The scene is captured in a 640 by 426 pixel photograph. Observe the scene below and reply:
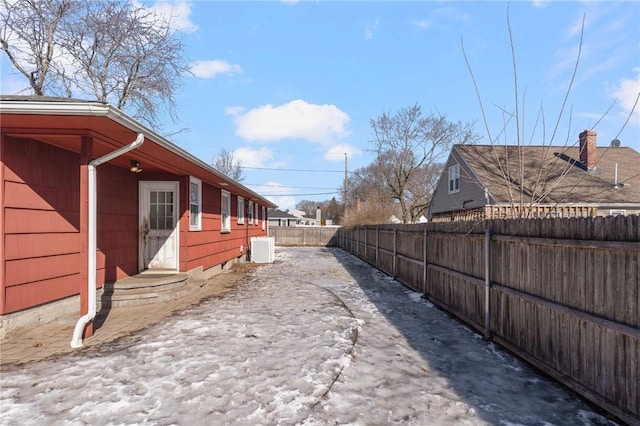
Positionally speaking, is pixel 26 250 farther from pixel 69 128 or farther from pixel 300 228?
pixel 300 228

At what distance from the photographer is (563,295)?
3.23 metres

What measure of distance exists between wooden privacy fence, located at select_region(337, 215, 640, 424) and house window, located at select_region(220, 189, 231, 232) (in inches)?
292

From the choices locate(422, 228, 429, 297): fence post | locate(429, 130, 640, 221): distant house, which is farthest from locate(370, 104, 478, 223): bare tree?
locate(422, 228, 429, 297): fence post

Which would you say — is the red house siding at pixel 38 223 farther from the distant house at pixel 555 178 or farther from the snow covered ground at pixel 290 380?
the distant house at pixel 555 178

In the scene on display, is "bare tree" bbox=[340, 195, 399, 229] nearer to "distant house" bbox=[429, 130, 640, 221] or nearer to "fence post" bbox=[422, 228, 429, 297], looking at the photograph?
"distant house" bbox=[429, 130, 640, 221]

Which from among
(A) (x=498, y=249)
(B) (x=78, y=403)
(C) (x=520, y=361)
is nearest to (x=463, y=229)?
(A) (x=498, y=249)

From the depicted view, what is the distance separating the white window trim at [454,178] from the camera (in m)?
18.8

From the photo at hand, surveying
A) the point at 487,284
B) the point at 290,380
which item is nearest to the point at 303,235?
the point at 487,284

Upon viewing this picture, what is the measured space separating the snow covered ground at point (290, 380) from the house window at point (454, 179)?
14.8 metres

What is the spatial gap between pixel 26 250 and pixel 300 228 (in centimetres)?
2271

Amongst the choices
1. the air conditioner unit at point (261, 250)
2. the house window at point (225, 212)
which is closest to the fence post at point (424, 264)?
the house window at point (225, 212)

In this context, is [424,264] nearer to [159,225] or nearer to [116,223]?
[159,225]

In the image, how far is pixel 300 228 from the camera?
27234 mm

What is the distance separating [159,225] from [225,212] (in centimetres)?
363
